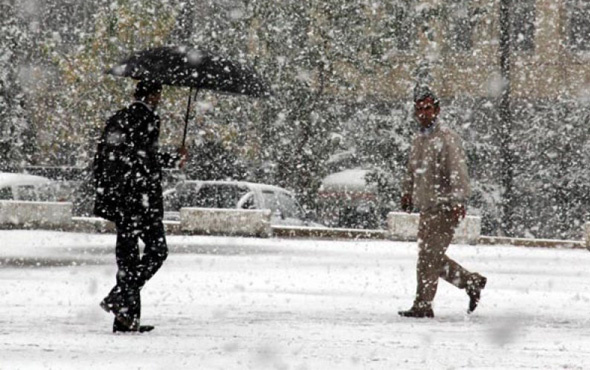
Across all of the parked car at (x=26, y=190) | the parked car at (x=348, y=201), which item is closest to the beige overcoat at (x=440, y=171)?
the parked car at (x=26, y=190)

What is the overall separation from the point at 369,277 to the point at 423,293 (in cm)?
466

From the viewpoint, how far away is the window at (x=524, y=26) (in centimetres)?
3844

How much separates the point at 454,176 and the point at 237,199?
16253 mm

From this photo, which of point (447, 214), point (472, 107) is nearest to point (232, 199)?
point (472, 107)

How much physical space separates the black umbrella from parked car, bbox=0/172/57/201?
16.6 metres

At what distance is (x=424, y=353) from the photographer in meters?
7.89

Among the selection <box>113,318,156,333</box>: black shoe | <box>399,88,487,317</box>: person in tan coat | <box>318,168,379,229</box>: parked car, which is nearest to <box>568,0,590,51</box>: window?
<box>318,168,379,229</box>: parked car

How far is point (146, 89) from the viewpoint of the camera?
887cm

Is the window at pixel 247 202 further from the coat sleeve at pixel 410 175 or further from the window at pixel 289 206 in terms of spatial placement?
the coat sleeve at pixel 410 175

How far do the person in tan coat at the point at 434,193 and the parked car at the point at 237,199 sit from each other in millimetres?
15728

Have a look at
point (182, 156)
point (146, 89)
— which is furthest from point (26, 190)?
point (146, 89)

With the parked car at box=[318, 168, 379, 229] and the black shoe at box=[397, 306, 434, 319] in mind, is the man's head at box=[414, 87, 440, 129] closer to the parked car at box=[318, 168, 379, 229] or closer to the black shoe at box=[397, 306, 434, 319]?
the black shoe at box=[397, 306, 434, 319]

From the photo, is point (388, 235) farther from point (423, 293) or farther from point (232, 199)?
point (423, 293)

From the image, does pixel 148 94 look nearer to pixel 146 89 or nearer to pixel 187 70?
pixel 146 89
